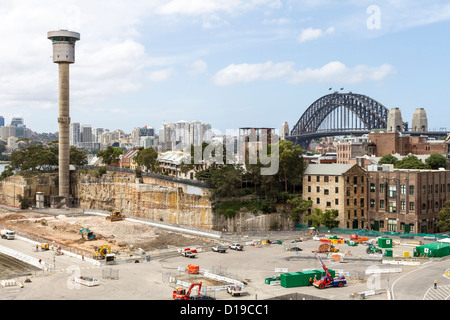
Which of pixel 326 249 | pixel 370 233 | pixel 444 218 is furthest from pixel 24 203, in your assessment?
pixel 444 218

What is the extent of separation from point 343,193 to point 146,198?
118ft

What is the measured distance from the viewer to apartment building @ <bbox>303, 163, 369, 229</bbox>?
77.0 m

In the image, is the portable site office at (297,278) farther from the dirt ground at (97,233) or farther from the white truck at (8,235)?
the white truck at (8,235)

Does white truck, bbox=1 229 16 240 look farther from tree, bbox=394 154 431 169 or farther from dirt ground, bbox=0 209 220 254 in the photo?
tree, bbox=394 154 431 169

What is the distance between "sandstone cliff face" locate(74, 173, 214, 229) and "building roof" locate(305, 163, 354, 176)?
52.8ft

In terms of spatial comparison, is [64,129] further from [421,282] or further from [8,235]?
[421,282]

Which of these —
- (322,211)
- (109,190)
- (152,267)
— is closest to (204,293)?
(152,267)

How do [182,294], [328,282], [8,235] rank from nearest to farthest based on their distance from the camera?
[182,294] → [328,282] → [8,235]

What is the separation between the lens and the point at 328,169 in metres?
79.4

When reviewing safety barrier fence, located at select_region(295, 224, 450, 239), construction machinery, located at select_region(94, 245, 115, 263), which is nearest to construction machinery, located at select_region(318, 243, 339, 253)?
safety barrier fence, located at select_region(295, 224, 450, 239)

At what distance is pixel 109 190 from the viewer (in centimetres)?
10725

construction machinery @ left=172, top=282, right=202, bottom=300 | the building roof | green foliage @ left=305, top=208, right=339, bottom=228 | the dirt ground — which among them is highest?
the building roof

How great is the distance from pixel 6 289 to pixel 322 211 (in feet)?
157
